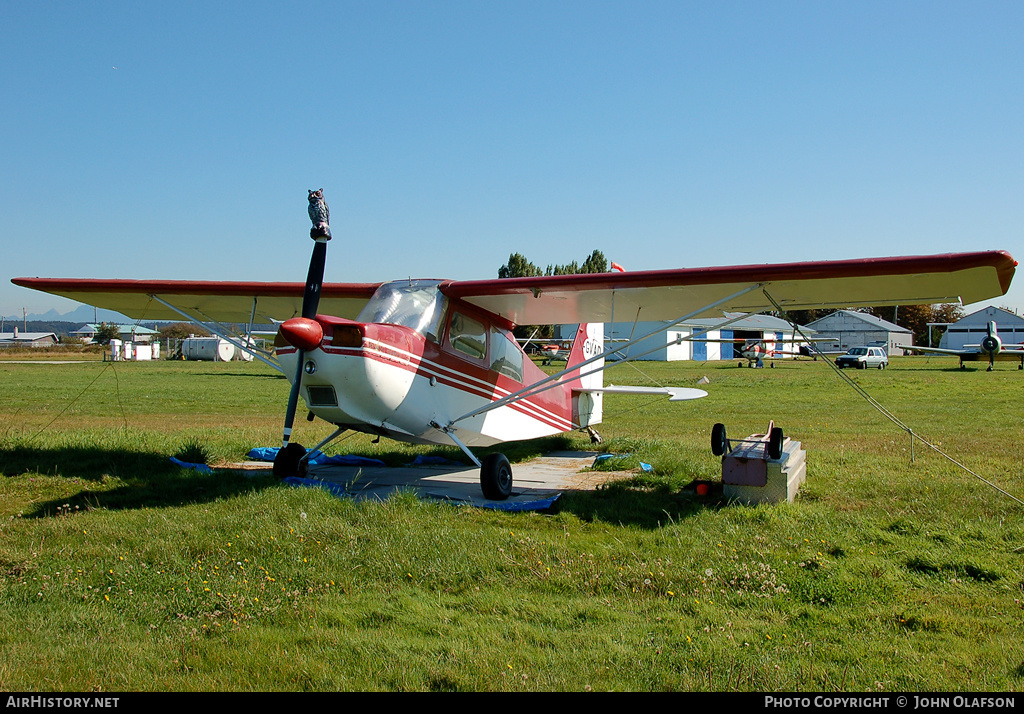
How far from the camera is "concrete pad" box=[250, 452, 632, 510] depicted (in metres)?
8.15

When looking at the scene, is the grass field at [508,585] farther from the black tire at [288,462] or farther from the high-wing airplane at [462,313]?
the high-wing airplane at [462,313]

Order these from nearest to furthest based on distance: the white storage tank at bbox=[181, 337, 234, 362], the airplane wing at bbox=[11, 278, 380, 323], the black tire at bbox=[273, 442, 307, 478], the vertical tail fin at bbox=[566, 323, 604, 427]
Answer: the black tire at bbox=[273, 442, 307, 478]
the airplane wing at bbox=[11, 278, 380, 323]
the vertical tail fin at bbox=[566, 323, 604, 427]
the white storage tank at bbox=[181, 337, 234, 362]

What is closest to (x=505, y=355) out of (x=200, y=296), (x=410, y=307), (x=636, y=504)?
(x=410, y=307)

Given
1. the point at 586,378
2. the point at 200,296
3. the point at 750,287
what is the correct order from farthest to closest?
the point at 586,378 < the point at 200,296 < the point at 750,287

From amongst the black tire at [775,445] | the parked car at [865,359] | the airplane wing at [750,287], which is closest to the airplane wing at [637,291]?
the airplane wing at [750,287]

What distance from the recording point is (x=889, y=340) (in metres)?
67.4

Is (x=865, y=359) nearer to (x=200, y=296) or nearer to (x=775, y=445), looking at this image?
(x=775, y=445)

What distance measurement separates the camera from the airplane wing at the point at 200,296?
9992 millimetres

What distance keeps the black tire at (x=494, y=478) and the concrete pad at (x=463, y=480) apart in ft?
0.34

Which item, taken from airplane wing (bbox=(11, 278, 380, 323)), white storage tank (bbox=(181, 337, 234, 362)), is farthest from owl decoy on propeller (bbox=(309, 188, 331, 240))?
white storage tank (bbox=(181, 337, 234, 362))

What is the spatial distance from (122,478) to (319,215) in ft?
12.6

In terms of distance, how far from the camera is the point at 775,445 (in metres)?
7.47

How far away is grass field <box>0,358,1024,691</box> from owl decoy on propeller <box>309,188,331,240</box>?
2.74m

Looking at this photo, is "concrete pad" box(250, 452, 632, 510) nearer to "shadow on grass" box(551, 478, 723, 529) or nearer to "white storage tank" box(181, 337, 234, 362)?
"shadow on grass" box(551, 478, 723, 529)
